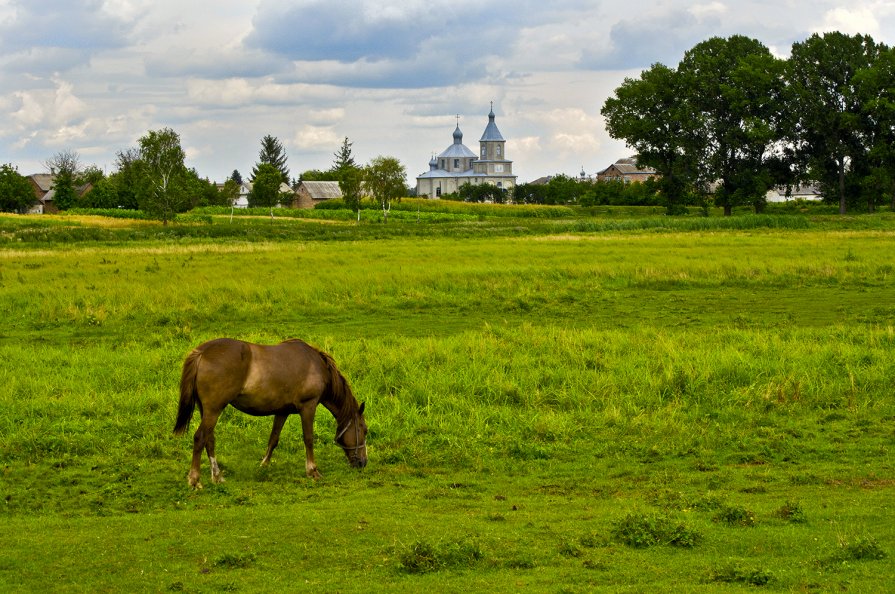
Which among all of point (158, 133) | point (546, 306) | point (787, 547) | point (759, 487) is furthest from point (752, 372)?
point (158, 133)

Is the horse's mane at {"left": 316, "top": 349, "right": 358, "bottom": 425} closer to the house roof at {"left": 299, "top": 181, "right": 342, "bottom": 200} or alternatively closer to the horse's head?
the horse's head

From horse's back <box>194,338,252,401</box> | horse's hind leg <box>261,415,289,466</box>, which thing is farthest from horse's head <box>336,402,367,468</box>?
horse's back <box>194,338,252,401</box>

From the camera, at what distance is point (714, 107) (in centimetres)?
9588

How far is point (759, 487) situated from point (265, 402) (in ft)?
19.5

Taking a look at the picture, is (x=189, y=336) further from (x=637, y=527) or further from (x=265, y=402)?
(x=637, y=527)

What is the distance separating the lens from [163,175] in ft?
287

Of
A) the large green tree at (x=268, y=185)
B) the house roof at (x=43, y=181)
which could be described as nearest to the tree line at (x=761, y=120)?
the large green tree at (x=268, y=185)

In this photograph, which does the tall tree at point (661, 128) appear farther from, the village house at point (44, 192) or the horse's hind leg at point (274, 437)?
the horse's hind leg at point (274, 437)

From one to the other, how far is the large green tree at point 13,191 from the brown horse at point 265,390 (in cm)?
10858

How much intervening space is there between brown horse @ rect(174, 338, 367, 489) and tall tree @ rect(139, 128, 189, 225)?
238ft

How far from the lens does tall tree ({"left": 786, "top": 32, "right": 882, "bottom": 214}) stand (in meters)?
92.5

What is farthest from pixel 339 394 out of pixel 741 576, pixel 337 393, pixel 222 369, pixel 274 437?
pixel 741 576

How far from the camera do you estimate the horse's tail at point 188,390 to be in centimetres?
1183

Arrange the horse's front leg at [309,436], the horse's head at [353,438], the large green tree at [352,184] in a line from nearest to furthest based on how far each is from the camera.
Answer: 1. the horse's front leg at [309,436]
2. the horse's head at [353,438]
3. the large green tree at [352,184]
